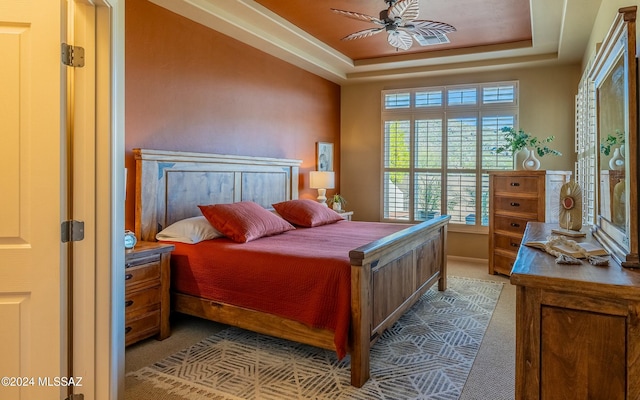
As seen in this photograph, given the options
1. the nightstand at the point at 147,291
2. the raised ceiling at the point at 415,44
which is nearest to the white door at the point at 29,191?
the nightstand at the point at 147,291

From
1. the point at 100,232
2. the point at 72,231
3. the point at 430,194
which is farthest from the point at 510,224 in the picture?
the point at 72,231

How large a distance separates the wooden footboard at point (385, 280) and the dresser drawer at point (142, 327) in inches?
61.2

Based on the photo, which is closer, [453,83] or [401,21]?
[401,21]

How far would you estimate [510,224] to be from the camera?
506 centimetres

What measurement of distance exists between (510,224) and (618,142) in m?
3.51

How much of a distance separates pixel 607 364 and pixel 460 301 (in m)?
2.87

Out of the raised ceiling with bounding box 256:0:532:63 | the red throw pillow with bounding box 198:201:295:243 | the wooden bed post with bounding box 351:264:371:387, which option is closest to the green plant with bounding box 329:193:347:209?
the raised ceiling with bounding box 256:0:532:63

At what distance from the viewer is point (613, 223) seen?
180 centimetres

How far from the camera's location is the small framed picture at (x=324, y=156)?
20.5 feet

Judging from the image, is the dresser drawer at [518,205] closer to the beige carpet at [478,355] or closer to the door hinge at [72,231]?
the beige carpet at [478,355]

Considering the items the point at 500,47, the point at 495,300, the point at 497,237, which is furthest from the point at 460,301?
the point at 500,47

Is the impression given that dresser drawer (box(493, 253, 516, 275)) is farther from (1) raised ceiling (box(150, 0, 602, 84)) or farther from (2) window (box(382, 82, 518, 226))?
(1) raised ceiling (box(150, 0, 602, 84))

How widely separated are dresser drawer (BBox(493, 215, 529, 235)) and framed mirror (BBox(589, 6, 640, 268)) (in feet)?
9.39

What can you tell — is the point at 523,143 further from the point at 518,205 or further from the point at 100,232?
the point at 100,232
